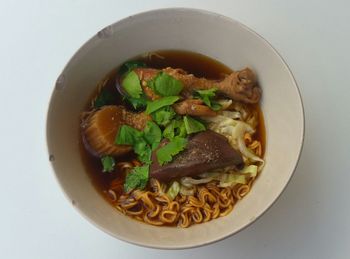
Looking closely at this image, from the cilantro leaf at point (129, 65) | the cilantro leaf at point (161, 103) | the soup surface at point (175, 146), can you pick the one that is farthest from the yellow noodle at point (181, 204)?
the cilantro leaf at point (129, 65)

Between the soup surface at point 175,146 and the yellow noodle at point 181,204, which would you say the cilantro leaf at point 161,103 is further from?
the yellow noodle at point 181,204

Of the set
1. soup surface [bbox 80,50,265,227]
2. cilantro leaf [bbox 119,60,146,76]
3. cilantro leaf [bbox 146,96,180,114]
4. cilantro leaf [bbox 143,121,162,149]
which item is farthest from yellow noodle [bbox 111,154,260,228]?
cilantro leaf [bbox 119,60,146,76]

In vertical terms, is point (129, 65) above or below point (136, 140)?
above

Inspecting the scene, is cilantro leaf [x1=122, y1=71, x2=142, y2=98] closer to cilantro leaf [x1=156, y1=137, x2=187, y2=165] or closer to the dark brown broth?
the dark brown broth

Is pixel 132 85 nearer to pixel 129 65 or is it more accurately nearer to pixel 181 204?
pixel 129 65

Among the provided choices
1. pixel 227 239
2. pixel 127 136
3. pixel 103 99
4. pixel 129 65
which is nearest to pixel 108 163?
pixel 127 136
